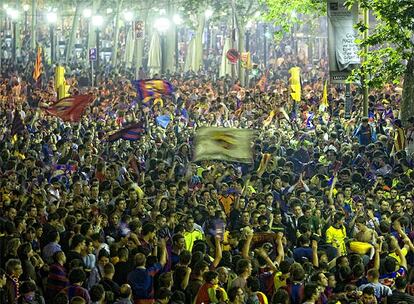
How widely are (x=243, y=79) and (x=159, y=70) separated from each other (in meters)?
5.36

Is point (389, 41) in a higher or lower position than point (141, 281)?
higher

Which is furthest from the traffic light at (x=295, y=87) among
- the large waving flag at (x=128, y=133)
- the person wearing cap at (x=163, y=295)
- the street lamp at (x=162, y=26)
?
the person wearing cap at (x=163, y=295)

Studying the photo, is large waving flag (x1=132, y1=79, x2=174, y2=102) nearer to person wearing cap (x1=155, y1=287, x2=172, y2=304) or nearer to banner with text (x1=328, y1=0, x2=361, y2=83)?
banner with text (x1=328, y1=0, x2=361, y2=83)

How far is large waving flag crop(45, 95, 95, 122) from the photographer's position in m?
25.5

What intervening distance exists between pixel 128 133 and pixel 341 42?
620 centimetres

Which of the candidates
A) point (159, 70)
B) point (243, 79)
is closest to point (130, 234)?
point (243, 79)

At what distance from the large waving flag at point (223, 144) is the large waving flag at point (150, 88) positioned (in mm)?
8350

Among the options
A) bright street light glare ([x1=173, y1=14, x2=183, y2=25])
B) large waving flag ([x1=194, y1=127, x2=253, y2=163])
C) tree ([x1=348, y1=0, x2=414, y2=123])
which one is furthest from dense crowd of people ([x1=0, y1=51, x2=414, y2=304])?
bright street light glare ([x1=173, y1=14, x2=183, y2=25])

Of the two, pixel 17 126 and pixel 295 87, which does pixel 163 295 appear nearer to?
pixel 17 126

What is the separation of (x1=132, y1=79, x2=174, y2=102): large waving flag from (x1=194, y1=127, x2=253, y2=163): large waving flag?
Answer: 835 centimetres

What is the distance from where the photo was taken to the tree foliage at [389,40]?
1023 inches

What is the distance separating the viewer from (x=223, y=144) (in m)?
19.8

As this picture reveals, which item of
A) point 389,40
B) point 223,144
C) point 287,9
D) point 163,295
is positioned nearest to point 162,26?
point 287,9

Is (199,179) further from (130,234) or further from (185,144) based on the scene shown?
(130,234)
